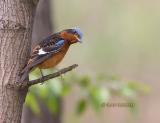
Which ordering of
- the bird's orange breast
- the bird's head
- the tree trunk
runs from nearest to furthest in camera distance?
the tree trunk → the bird's orange breast → the bird's head

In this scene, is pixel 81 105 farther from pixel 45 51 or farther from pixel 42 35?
pixel 45 51

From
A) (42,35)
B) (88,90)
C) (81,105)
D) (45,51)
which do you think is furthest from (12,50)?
(42,35)

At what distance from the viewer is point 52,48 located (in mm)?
4273

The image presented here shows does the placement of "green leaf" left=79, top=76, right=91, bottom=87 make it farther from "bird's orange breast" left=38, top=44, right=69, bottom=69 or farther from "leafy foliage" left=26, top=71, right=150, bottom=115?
"bird's orange breast" left=38, top=44, right=69, bottom=69

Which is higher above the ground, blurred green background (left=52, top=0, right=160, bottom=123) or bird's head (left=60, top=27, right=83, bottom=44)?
blurred green background (left=52, top=0, right=160, bottom=123)

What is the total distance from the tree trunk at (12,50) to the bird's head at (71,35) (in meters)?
0.93

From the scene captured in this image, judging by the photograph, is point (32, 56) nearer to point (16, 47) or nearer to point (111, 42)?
point (16, 47)

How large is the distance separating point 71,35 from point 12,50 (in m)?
1.16

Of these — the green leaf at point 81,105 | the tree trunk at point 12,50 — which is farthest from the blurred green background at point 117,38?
the tree trunk at point 12,50

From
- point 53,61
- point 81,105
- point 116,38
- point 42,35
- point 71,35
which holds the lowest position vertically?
point 81,105

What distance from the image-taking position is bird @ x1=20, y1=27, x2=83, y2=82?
4035 millimetres

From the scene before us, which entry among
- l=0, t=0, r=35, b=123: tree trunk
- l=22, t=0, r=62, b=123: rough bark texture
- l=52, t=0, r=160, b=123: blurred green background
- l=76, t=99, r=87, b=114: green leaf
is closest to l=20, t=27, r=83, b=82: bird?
l=0, t=0, r=35, b=123: tree trunk

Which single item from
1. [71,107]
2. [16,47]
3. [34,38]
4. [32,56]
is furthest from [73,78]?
[71,107]

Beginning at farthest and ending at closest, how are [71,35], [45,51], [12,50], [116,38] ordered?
1. [116,38]
2. [71,35]
3. [45,51]
4. [12,50]
